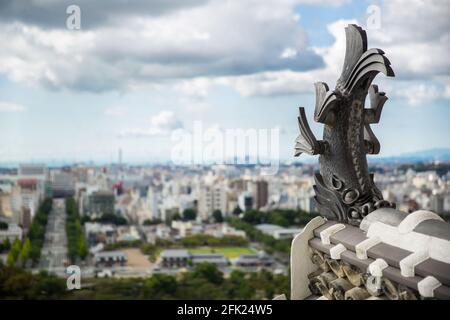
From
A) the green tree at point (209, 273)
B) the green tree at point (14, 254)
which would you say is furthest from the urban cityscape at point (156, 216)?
the green tree at point (209, 273)

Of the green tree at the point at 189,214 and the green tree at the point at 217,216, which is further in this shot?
the green tree at the point at 217,216

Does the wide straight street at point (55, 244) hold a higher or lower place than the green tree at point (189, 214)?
lower

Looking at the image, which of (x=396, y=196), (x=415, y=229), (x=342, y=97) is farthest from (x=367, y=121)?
(x=396, y=196)

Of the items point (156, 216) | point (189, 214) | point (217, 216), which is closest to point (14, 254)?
point (156, 216)

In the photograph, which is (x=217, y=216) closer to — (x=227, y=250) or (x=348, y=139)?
(x=227, y=250)

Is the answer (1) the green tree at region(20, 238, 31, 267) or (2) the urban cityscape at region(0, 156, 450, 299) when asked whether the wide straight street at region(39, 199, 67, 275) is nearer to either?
(2) the urban cityscape at region(0, 156, 450, 299)

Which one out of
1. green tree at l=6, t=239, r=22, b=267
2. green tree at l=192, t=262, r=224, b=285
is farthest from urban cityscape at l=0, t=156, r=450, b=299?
green tree at l=192, t=262, r=224, b=285

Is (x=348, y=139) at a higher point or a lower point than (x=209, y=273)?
higher

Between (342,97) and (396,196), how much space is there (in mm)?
15229

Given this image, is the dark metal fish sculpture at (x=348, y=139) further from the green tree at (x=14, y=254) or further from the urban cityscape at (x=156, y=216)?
the green tree at (x=14, y=254)

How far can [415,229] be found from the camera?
132cm

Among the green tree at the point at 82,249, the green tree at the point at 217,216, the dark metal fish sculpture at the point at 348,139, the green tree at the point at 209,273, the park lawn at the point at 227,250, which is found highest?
the dark metal fish sculpture at the point at 348,139

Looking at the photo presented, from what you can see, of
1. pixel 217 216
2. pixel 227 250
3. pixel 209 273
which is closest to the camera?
pixel 209 273
